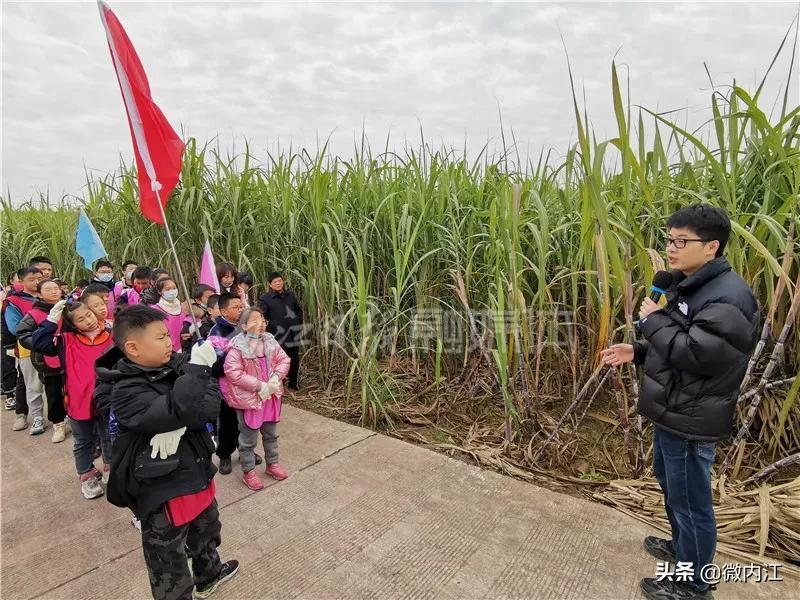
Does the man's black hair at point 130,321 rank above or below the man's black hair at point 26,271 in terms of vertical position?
below

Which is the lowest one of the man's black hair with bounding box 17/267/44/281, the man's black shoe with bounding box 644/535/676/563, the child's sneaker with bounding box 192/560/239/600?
the child's sneaker with bounding box 192/560/239/600

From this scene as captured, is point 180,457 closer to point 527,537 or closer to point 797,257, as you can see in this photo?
point 527,537

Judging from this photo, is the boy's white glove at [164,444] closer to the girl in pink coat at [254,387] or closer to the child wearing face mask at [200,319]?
the girl in pink coat at [254,387]

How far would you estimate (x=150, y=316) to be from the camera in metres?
1.56

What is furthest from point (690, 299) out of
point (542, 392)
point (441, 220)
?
point (441, 220)

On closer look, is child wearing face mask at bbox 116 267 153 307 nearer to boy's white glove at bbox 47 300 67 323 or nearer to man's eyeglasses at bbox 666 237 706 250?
boy's white glove at bbox 47 300 67 323

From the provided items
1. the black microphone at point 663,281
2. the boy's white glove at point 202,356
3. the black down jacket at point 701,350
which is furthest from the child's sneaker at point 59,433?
the black microphone at point 663,281

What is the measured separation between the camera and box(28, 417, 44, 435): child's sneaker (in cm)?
334

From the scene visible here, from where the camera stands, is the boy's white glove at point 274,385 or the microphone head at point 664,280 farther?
the boy's white glove at point 274,385

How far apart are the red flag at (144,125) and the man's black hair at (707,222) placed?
256cm

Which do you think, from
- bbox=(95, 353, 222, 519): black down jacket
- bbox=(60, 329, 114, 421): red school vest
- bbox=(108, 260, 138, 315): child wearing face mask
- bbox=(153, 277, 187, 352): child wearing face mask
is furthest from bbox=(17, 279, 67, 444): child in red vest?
bbox=(95, 353, 222, 519): black down jacket

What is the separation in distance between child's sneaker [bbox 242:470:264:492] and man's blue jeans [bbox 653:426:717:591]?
202cm

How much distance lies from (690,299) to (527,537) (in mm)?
1240

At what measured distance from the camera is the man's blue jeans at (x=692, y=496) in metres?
1.56
